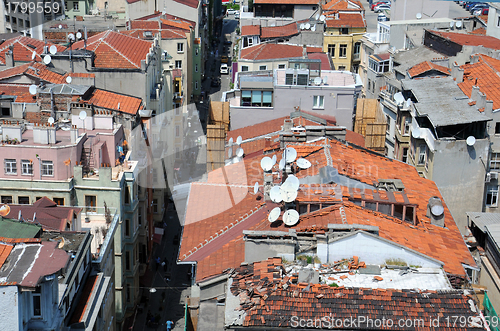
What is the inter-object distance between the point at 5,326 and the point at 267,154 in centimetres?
2467

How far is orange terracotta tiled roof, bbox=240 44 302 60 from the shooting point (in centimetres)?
8791

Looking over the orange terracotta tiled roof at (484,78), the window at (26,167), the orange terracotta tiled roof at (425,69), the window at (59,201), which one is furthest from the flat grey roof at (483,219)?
the window at (26,167)

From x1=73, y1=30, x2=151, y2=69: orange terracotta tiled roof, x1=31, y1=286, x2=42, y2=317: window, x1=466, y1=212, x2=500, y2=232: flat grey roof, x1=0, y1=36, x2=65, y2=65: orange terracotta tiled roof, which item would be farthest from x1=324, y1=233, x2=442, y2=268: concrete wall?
x1=0, y1=36, x2=65, y2=65: orange terracotta tiled roof

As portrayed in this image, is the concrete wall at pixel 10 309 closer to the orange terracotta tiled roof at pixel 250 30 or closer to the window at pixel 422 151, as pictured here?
the window at pixel 422 151

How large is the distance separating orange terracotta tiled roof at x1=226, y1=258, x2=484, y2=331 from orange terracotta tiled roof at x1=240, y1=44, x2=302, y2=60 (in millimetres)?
55807

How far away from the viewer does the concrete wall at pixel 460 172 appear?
60.5 m

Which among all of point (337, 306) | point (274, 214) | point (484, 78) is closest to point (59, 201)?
point (274, 214)

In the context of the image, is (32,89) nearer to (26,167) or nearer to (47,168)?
(26,167)

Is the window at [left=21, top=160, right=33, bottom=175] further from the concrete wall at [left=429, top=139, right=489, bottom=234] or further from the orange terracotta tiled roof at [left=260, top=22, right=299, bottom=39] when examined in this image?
the orange terracotta tiled roof at [left=260, top=22, right=299, bottom=39]

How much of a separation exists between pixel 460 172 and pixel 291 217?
27267mm

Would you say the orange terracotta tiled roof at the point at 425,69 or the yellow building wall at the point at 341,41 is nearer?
the orange terracotta tiled roof at the point at 425,69

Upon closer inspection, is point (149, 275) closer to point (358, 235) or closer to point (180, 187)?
point (180, 187)

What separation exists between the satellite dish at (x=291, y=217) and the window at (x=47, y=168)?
2001cm

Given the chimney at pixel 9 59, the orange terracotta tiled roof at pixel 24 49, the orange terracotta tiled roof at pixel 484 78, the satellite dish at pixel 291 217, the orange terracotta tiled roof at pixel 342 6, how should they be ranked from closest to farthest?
the satellite dish at pixel 291 217
the orange terracotta tiled roof at pixel 484 78
the chimney at pixel 9 59
the orange terracotta tiled roof at pixel 24 49
the orange terracotta tiled roof at pixel 342 6
